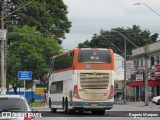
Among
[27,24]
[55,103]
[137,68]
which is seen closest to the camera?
[55,103]

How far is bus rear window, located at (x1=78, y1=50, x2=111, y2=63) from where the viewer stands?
31250mm

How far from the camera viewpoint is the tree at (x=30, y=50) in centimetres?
6231

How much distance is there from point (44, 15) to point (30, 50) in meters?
6.10

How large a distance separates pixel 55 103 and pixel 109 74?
20.4 feet

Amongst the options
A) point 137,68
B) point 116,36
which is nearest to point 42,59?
point 137,68

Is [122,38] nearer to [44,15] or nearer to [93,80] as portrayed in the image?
[44,15]

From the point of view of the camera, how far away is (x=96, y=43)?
111875mm

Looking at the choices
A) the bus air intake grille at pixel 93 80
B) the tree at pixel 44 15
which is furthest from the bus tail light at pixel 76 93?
the tree at pixel 44 15

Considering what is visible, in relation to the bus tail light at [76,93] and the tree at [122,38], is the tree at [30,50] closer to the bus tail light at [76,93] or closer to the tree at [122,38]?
the bus tail light at [76,93]

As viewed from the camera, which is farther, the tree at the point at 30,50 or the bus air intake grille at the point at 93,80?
the tree at the point at 30,50

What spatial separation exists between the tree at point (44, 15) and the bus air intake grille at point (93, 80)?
3287 cm

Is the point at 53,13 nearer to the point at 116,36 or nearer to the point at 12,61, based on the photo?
the point at 12,61

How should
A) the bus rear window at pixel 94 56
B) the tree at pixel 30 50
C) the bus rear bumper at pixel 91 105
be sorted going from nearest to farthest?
the bus rear bumper at pixel 91 105, the bus rear window at pixel 94 56, the tree at pixel 30 50

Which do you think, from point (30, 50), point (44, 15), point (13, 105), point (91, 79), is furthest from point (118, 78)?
point (13, 105)
